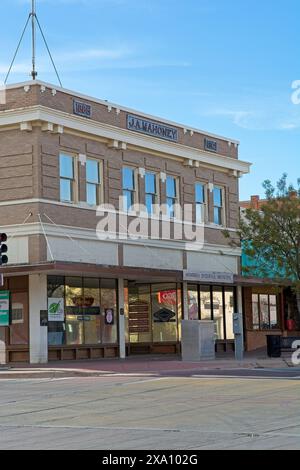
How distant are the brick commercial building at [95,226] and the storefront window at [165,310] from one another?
0.15 ft

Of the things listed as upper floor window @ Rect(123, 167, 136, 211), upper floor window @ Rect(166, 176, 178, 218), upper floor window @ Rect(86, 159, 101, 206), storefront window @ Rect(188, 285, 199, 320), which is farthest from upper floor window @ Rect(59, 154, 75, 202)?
storefront window @ Rect(188, 285, 199, 320)

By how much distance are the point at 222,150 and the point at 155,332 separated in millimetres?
9975

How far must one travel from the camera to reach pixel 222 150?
40.4m

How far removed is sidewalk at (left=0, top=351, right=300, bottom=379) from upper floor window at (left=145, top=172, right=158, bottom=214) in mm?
7623

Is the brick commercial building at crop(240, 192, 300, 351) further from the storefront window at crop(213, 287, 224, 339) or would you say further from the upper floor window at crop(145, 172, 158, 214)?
the upper floor window at crop(145, 172, 158, 214)

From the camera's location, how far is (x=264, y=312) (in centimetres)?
4228

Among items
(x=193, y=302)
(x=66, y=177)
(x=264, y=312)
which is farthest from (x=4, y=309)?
(x=264, y=312)

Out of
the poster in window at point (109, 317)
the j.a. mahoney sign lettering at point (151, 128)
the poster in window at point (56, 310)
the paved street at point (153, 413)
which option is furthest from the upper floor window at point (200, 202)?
the paved street at point (153, 413)

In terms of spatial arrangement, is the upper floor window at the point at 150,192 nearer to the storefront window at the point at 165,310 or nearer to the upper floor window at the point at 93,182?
the upper floor window at the point at 93,182

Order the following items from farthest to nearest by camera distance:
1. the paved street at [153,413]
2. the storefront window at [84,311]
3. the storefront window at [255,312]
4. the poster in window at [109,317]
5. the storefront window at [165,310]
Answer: the storefront window at [255,312] → the storefront window at [165,310] → the poster in window at [109,317] → the storefront window at [84,311] → the paved street at [153,413]

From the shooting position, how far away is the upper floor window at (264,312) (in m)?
41.4

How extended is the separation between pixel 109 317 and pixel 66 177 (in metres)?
6.10

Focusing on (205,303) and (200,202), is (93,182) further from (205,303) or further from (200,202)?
(205,303)

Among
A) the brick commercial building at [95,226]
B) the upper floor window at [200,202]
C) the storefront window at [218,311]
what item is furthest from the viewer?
the storefront window at [218,311]
